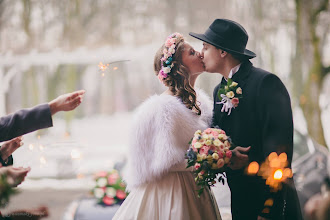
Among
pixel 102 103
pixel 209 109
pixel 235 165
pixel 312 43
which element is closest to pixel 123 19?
pixel 102 103

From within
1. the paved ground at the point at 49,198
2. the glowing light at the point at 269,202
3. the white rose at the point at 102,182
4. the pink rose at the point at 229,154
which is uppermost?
the pink rose at the point at 229,154

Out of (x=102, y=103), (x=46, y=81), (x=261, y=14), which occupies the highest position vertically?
(x=261, y=14)

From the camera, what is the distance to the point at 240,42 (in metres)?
2.04

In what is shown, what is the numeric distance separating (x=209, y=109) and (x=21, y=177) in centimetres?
126

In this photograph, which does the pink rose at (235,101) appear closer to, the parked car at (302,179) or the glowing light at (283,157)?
the glowing light at (283,157)

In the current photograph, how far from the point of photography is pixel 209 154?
5.78ft

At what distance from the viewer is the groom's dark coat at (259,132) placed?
1.83 m

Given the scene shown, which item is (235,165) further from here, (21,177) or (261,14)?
(261,14)

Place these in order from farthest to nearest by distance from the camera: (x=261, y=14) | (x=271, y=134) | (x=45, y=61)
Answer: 1. (x=45, y=61)
2. (x=261, y=14)
3. (x=271, y=134)

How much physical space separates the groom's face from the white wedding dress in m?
0.30

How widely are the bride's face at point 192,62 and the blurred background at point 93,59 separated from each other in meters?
3.26

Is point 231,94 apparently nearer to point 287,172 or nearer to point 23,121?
point 287,172

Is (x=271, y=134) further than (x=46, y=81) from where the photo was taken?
No

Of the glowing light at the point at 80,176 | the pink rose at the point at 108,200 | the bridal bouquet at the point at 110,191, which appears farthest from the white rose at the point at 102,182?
the glowing light at the point at 80,176
